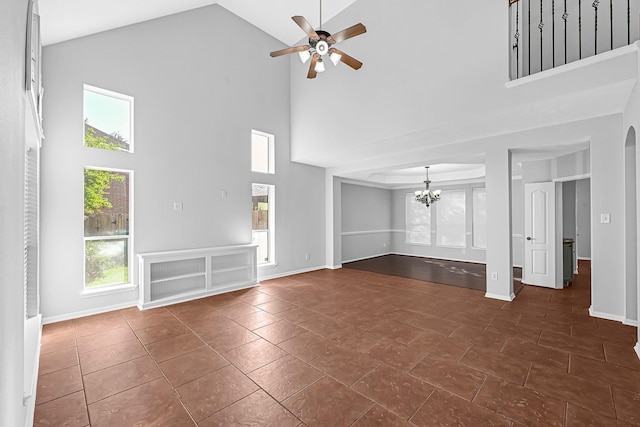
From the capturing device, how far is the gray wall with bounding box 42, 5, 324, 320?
12.3ft

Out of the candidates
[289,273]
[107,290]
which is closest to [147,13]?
[107,290]

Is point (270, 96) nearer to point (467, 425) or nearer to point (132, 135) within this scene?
point (132, 135)

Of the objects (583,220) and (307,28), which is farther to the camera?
(583,220)

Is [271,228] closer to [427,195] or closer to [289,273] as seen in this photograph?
[289,273]

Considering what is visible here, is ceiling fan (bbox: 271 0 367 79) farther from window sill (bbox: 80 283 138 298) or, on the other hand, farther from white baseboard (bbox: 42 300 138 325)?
white baseboard (bbox: 42 300 138 325)

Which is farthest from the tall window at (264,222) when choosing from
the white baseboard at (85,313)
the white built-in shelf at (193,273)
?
the white baseboard at (85,313)

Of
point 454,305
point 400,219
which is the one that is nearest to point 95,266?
point 454,305

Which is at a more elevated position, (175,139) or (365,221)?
(175,139)

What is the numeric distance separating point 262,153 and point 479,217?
247 inches

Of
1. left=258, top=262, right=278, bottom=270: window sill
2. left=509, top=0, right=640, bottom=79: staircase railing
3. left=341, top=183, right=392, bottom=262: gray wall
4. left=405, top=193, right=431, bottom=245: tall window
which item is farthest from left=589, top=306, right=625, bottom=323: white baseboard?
left=341, top=183, right=392, bottom=262: gray wall

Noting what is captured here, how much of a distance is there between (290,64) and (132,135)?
388cm

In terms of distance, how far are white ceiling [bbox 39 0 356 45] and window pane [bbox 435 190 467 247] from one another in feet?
19.5

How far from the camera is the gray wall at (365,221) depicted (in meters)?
8.73

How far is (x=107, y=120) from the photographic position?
427 centimetres
